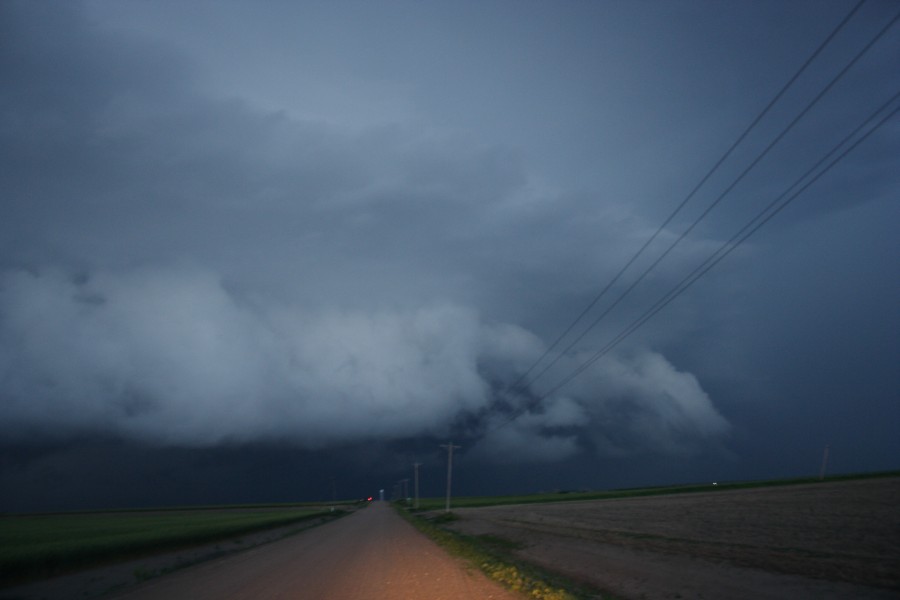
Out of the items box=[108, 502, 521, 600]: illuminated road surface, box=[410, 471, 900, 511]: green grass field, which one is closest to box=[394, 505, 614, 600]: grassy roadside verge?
box=[108, 502, 521, 600]: illuminated road surface

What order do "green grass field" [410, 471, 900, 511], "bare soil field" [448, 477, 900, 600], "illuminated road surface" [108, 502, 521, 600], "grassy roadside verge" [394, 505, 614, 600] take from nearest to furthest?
"grassy roadside verge" [394, 505, 614, 600] → "illuminated road surface" [108, 502, 521, 600] → "bare soil field" [448, 477, 900, 600] → "green grass field" [410, 471, 900, 511]

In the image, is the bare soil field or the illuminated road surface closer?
the illuminated road surface

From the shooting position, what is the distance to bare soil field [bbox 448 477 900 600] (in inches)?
671

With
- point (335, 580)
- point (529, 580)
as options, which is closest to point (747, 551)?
point (529, 580)

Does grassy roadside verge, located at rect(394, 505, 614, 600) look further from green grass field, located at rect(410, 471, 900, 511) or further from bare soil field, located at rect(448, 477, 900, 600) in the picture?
green grass field, located at rect(410, 471, 900, 511)

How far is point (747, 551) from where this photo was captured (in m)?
23.3

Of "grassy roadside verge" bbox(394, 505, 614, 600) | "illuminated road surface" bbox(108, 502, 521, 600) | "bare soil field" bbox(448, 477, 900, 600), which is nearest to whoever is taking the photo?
"grassy roadside verge" bbox(394, 505, 614, 600)

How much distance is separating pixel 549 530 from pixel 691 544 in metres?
18.2

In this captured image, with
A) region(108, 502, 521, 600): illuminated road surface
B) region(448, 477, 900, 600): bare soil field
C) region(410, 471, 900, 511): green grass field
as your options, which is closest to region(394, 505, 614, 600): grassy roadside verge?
region(108, 502, 521, 600): illuminated road surface

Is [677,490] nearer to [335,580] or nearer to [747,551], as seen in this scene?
[747,551]

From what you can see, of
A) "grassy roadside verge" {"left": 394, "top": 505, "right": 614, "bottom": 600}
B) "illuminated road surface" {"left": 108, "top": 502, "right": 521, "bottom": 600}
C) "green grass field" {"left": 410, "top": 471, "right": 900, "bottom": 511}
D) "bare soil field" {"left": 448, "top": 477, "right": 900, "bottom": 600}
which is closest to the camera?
"grassy roadside verge" {"left": 394, "top": 505, "right": 614, "bottom": 600}

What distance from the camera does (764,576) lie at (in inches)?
734

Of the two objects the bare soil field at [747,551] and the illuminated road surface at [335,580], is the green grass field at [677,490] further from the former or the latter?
the illuminated road surface at [335,580]

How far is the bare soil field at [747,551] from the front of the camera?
17047 millimetres
